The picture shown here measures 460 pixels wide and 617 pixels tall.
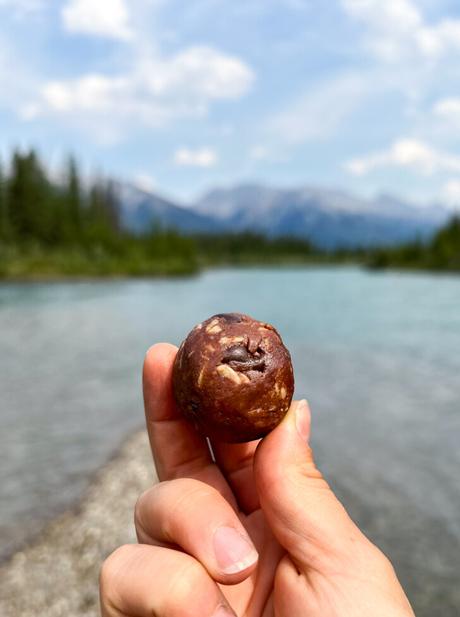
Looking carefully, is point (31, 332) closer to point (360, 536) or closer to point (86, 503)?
point (86, 503)

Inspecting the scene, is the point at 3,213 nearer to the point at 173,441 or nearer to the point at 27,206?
the point at 27,206

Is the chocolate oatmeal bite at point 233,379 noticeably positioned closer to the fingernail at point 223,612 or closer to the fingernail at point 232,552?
the fingernail at point 232,552

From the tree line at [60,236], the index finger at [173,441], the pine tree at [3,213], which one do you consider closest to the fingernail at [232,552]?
the index finger at [173,441]

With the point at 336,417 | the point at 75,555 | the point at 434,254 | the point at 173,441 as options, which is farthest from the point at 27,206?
the point at 173,441

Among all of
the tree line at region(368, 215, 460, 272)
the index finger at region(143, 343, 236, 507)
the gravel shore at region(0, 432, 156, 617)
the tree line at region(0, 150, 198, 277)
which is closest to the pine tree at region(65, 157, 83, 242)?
the tree line at region(0, 150, 198, 277)

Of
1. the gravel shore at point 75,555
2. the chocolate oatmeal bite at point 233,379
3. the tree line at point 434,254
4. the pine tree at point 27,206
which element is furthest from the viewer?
the tree line at point 434,254

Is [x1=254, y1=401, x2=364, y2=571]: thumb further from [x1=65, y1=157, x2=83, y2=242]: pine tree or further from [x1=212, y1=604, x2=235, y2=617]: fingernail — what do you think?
[x1=65, y1=157, x2=83, y2=242]: pine tree
